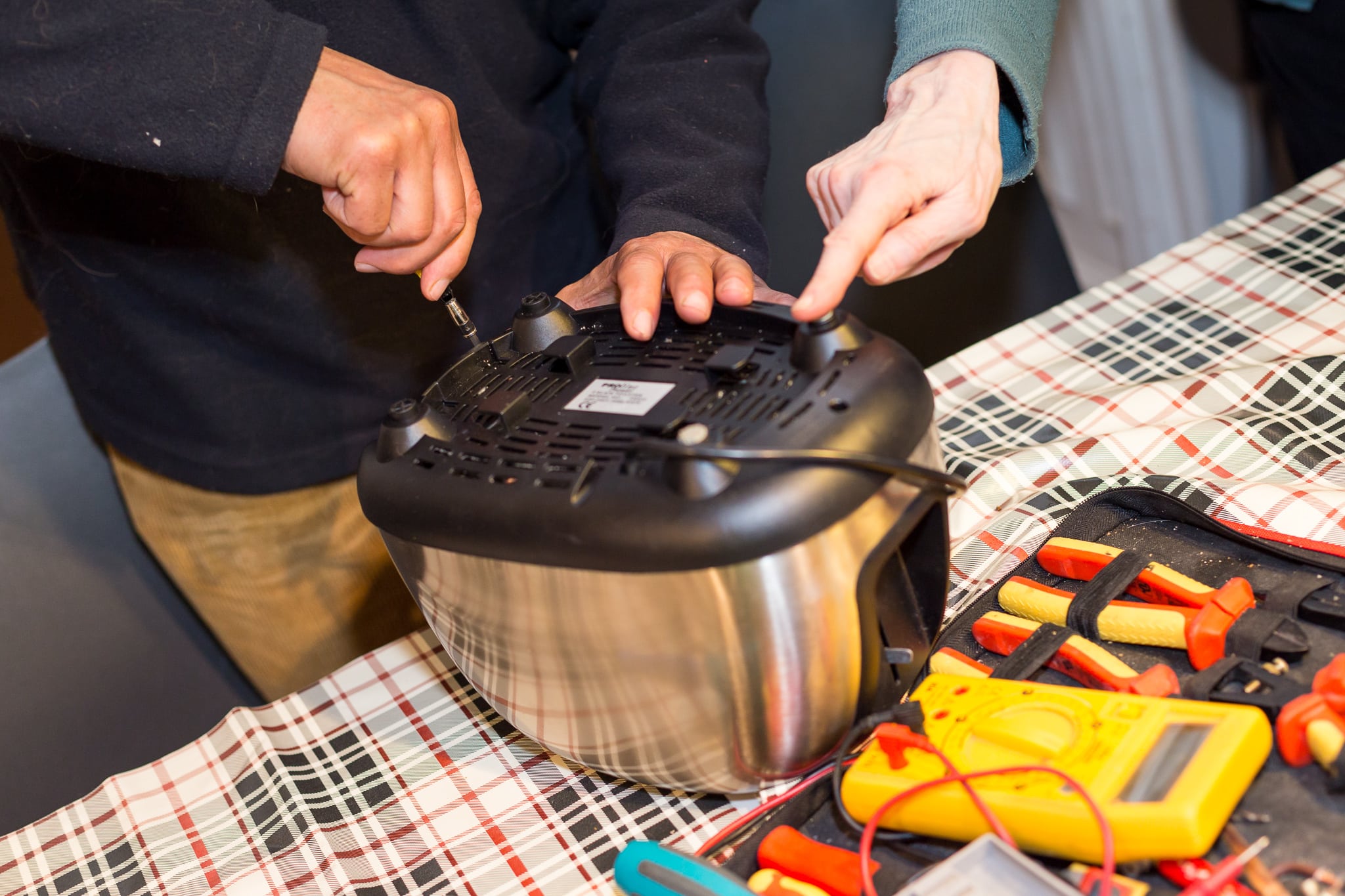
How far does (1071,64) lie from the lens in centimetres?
172

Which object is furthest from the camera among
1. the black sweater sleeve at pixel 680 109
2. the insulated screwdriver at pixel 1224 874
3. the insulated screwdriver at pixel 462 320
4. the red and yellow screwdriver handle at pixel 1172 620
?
the black sweater sleeve at pixel 680 109

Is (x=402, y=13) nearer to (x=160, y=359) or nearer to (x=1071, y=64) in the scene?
(x=160, y=359)

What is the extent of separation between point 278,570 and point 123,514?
0.18m

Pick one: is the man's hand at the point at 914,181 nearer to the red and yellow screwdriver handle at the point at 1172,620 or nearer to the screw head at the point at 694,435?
the screw head at the point at 694,435

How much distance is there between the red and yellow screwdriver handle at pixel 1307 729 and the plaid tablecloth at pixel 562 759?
20cm

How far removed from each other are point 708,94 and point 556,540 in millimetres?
606

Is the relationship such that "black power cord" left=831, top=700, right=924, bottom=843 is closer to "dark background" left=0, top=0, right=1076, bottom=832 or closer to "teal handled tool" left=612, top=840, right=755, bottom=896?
"teal handled tool" left=612, top=840, right=755, bottom=896

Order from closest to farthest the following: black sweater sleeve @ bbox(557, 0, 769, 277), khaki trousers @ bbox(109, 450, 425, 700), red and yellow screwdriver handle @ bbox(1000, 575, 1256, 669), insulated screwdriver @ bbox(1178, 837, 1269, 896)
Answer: insulated screwdriver @ bbox(1178, 837, 1269, 896) → red and yellow screwdriver handle @ bbox(1000, 575, 1256, 669) → black sweater sleeve @ bbox(557, 0, 769, 277) → khaki trousers @ bbox(109, 450, 425, 700)

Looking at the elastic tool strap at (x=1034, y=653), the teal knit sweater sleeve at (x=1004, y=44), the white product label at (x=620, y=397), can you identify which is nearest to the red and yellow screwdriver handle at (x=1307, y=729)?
the elastic tool strap at (x=1034, y=653)

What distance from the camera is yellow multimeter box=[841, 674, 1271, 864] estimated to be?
43cm

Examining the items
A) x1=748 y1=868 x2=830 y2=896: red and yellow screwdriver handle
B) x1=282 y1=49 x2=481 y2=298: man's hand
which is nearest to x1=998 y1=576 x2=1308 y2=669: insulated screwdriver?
x1=748 y1=868 x2=830 y2=896: red and yellow screwdriver handle

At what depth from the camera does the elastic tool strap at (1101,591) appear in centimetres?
58

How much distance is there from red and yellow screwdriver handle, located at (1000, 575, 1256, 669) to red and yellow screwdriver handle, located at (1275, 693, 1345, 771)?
57mm

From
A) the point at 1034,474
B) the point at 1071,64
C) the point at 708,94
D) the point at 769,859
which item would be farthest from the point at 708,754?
the point at 1071,64
